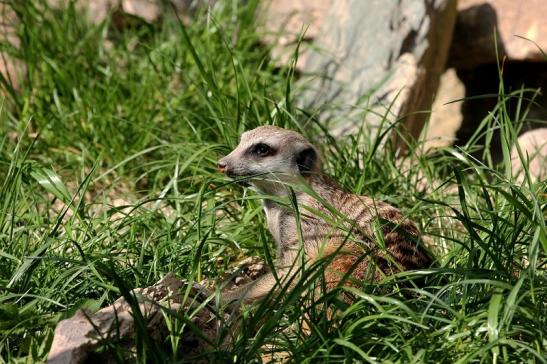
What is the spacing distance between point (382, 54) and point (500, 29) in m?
1.09

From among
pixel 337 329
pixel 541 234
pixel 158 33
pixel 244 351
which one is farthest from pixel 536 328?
pixel 158 33

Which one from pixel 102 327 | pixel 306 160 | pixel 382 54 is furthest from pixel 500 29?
pixel 102 327

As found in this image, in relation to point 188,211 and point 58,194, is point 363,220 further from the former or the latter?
point 58,194

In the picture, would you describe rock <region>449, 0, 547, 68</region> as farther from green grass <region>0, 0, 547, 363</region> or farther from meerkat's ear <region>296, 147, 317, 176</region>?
meerkat's ear <region>296, 147, 317, 176</region>

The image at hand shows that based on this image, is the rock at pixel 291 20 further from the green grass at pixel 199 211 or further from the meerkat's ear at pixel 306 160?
the meerkat's ear at pixel 306 160

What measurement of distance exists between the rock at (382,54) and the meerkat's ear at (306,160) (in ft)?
5.54

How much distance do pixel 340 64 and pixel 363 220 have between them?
2.44m

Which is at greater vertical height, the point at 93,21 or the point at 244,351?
the point at 93,21

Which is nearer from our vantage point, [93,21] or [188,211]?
[188,211]

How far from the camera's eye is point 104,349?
9.62 feet

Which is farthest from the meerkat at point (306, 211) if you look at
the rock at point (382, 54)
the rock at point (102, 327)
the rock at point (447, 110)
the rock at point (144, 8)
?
the rock at point (447, 110)

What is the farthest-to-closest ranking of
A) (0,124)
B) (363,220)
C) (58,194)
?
(0,124) → (58,194) → (363,220)

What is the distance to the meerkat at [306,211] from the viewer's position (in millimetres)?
3711

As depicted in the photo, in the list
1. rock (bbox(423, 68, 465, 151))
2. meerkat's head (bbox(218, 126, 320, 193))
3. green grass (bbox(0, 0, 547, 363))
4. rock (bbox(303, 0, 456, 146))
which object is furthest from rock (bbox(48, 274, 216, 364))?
rock (bbox(423, 68, 465, 151))
